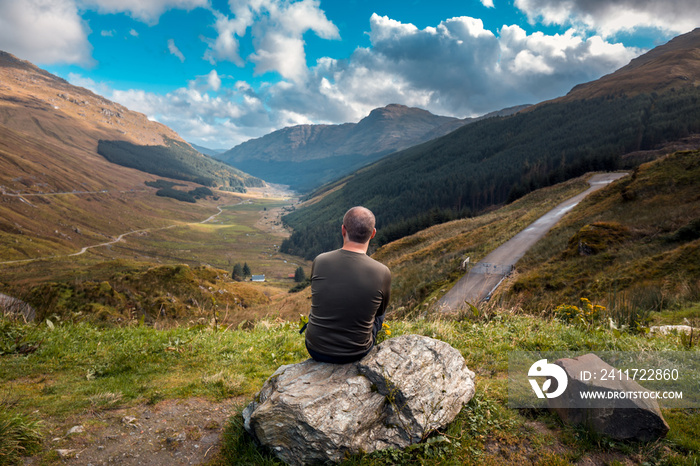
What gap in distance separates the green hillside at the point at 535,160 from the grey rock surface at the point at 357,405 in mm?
82900

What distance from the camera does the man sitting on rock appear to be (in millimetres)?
4172

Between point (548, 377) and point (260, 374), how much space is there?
4.93 m

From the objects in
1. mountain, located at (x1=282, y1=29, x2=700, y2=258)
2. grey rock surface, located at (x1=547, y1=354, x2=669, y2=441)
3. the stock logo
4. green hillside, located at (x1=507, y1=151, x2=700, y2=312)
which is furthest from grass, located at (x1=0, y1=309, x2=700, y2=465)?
mountain, located at (x1=282, y1=29, x2=700, y2=258)

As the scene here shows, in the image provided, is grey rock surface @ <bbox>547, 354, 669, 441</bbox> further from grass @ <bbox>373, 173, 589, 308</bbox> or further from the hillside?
grass @ <bbox>373, 173, 589, 308</bbox>

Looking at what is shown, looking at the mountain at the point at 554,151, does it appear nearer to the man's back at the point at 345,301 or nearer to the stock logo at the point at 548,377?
the stock logo at the point at 548,377

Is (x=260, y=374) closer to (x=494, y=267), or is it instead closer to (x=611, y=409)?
(x=611, y=409)

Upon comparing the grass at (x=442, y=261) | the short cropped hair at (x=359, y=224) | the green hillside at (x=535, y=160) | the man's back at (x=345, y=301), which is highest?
the green hillside at (x=535, y=160)

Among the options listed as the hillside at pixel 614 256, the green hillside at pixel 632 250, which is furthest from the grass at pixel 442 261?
the green hillside at pixel 632 250

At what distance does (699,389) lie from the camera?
431 cm

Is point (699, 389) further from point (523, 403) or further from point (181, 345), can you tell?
point (181, 345)

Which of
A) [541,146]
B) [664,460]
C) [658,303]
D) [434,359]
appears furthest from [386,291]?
[541,146]

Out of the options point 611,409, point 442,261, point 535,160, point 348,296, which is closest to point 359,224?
point 348,296

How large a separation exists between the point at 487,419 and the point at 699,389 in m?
3.04

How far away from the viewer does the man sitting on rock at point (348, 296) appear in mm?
4172
